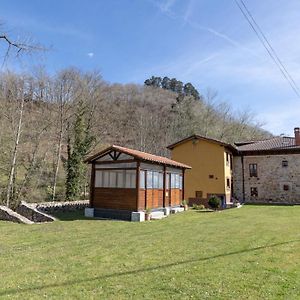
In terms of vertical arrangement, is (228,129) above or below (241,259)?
above

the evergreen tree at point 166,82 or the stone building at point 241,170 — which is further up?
the evergreen tree at point 166,82

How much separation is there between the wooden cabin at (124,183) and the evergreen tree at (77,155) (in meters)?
7.80

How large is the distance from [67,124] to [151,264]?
72.5 feet

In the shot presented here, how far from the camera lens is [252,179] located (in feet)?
94.2

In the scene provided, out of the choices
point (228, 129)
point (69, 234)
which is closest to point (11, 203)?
point (69, 234)

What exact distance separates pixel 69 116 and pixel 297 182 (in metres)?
20.0

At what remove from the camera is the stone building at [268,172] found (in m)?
27.3

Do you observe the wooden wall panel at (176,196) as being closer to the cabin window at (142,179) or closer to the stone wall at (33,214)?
the cabin window at (142,179)

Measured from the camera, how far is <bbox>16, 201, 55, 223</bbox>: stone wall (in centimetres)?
1530

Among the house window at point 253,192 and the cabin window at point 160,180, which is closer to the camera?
the cabin window at point 160,180

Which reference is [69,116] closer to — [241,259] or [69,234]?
[69,234]

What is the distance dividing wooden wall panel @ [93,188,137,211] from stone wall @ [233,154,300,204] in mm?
16319

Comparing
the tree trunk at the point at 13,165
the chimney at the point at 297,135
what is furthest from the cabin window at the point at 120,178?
the chimney at the point at 297,135

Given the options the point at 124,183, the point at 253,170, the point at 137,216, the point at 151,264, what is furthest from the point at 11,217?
the point at 253,170
